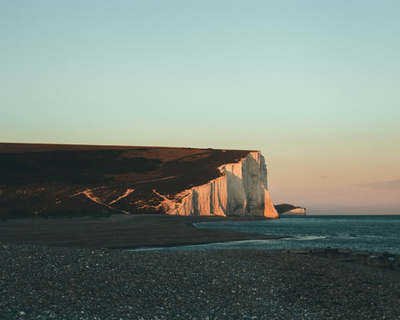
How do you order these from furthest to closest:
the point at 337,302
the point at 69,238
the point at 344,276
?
the point at 69,238 → the point at 344,276 → the point at 337,302

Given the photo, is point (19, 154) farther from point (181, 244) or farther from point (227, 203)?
point (181, 244)

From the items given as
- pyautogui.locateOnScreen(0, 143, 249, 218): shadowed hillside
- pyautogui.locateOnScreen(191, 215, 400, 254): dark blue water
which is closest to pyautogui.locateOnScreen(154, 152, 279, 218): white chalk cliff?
pyautogui.locateOnScreen(0, 143, 249, 218): shadowed hillside

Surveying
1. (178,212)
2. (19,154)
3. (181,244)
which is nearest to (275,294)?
(181,244)

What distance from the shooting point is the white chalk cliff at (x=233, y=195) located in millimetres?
104062

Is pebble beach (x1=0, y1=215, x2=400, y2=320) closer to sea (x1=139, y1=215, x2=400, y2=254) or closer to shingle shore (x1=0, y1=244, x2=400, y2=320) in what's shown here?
shingle shore (x1=0, y1=244, x2=400, y2=320)

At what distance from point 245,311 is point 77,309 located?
18.1 ft

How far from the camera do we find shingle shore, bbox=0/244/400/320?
1541 cm

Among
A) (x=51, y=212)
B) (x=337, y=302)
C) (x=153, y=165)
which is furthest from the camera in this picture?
(x=153, y=165)

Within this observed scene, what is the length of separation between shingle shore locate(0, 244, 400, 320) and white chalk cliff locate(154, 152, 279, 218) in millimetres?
78350

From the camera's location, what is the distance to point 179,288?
18016 mm

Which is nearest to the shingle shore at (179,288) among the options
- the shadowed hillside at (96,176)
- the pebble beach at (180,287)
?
the pebble beach at (180,287)

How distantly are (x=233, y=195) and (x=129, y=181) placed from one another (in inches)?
1032

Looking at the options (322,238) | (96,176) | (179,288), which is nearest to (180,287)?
(179,288)

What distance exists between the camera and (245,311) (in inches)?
624
